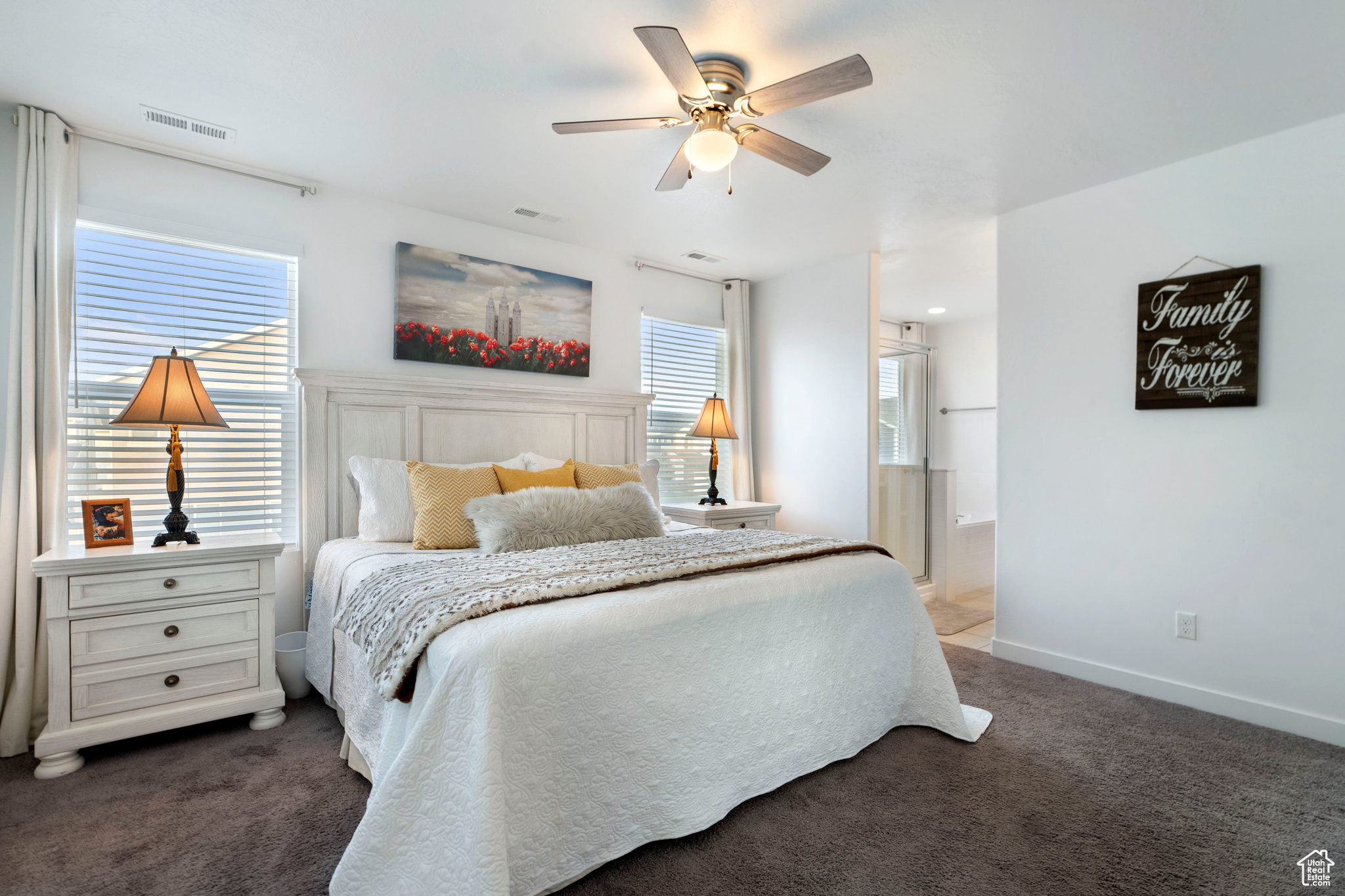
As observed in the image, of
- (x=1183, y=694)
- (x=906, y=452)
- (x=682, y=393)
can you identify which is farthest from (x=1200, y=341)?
(x=682, y=393)

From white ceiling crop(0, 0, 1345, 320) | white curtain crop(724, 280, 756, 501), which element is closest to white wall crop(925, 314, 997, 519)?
white curtain crop(724, 280, 756, 501)

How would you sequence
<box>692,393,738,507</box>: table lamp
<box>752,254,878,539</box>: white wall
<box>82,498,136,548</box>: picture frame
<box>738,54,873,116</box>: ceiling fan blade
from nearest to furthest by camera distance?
<box>738,54,873,116</box>: ceiling fan blade, <box>82,498,136,548</box>: picture frame, <box>752,254,878,539</box>: white wall, <box>692,393,738,507</box>: table lamp

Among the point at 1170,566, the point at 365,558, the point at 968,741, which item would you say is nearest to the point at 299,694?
the point at 365,558

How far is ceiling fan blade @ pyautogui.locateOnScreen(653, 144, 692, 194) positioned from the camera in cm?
244

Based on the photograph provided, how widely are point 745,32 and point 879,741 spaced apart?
2531 millimetres

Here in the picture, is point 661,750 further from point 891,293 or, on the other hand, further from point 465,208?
point 891,293

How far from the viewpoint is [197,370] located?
2896 millimetres

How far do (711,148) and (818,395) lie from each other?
2.62 metres

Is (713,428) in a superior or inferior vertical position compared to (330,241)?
inferior

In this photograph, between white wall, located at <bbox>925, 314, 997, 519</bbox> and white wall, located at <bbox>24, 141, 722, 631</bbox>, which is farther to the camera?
white wall, located at <bbox>925, 314, 997, 519</bbox>

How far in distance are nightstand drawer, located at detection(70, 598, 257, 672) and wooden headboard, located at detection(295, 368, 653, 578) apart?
22.9 inches

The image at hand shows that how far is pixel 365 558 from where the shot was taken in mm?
2447

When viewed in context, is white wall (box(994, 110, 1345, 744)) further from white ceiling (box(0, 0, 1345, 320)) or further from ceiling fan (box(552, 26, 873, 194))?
ceiling fan (box(552, 26, 873, 194))

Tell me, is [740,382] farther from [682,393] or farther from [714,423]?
[714,423]
